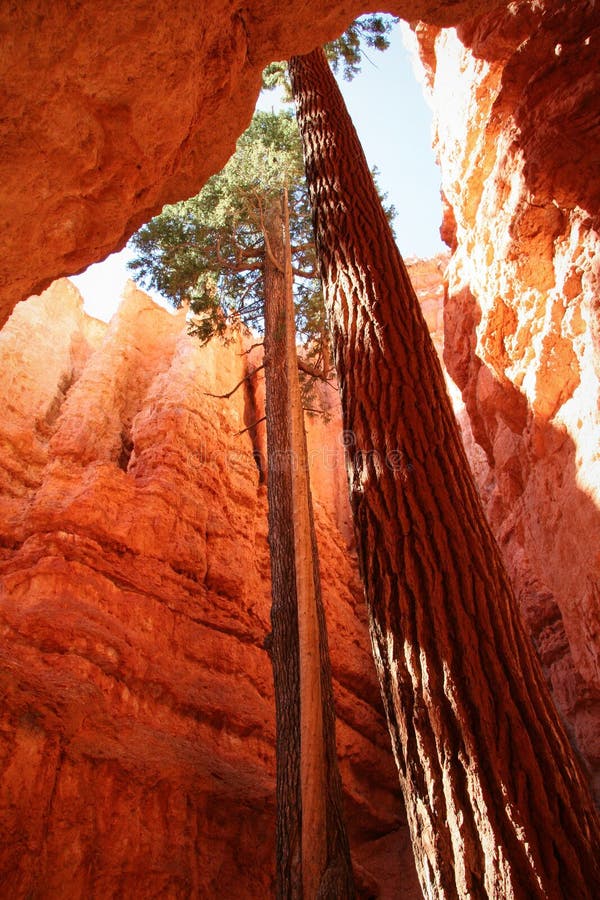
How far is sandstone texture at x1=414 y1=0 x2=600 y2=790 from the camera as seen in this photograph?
18.6 ft

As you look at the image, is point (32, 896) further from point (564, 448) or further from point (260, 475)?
point (260, 475)

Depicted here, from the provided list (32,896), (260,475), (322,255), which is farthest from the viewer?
(260,475)

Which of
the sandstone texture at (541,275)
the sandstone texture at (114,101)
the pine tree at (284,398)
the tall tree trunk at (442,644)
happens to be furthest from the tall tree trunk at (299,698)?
the sandstone texture at (114,101)

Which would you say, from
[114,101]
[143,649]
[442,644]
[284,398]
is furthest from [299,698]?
[114,101]

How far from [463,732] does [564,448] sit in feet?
14.7

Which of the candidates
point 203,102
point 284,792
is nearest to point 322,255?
point 203,102

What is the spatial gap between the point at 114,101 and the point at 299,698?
4.74 metres

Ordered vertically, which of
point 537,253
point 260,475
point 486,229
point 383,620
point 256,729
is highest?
point 260,475

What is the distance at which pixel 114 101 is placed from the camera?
336 centimetres

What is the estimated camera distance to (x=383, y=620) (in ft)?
9.96

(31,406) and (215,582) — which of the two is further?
(31,406)

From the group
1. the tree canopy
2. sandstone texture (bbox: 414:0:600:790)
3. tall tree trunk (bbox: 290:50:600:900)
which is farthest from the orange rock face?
tall tree trunk (bbox: 290:50:600:900)

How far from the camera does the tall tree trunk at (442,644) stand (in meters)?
2.34

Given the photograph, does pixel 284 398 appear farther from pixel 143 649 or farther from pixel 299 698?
pixel 143 649
